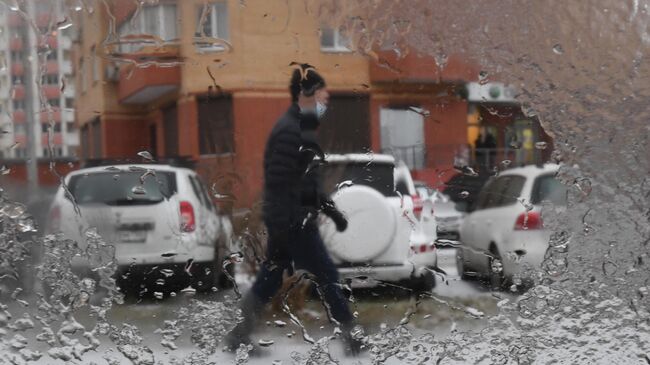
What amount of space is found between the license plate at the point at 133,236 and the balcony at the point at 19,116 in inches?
16.9

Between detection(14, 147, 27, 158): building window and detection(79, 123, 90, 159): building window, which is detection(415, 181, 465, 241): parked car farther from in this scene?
detection(14, 147, 27, 158): building window

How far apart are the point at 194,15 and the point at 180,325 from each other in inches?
36.6

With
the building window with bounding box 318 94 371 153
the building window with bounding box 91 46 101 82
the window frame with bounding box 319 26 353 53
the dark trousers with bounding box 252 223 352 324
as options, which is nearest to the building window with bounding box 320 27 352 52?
the window frame with bounding box 319 26 353 53

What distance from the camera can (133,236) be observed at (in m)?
2.37

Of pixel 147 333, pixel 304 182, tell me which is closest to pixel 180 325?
pixel 147 333

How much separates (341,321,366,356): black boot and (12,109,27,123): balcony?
113 cm

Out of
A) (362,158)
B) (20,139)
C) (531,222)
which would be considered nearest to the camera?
(20,139)

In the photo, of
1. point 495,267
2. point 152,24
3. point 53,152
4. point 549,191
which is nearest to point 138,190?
point 53,152

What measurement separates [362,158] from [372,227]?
0.21 metres

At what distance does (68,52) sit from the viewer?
2.36m

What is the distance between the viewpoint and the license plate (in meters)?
2.36

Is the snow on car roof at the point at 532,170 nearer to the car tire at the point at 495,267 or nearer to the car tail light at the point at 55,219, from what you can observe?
the car tire at the point at 495,267

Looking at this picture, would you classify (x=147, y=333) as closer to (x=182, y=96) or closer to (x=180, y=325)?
(x=180, y=325)

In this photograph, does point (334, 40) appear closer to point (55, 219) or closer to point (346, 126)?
point (346, 126)
